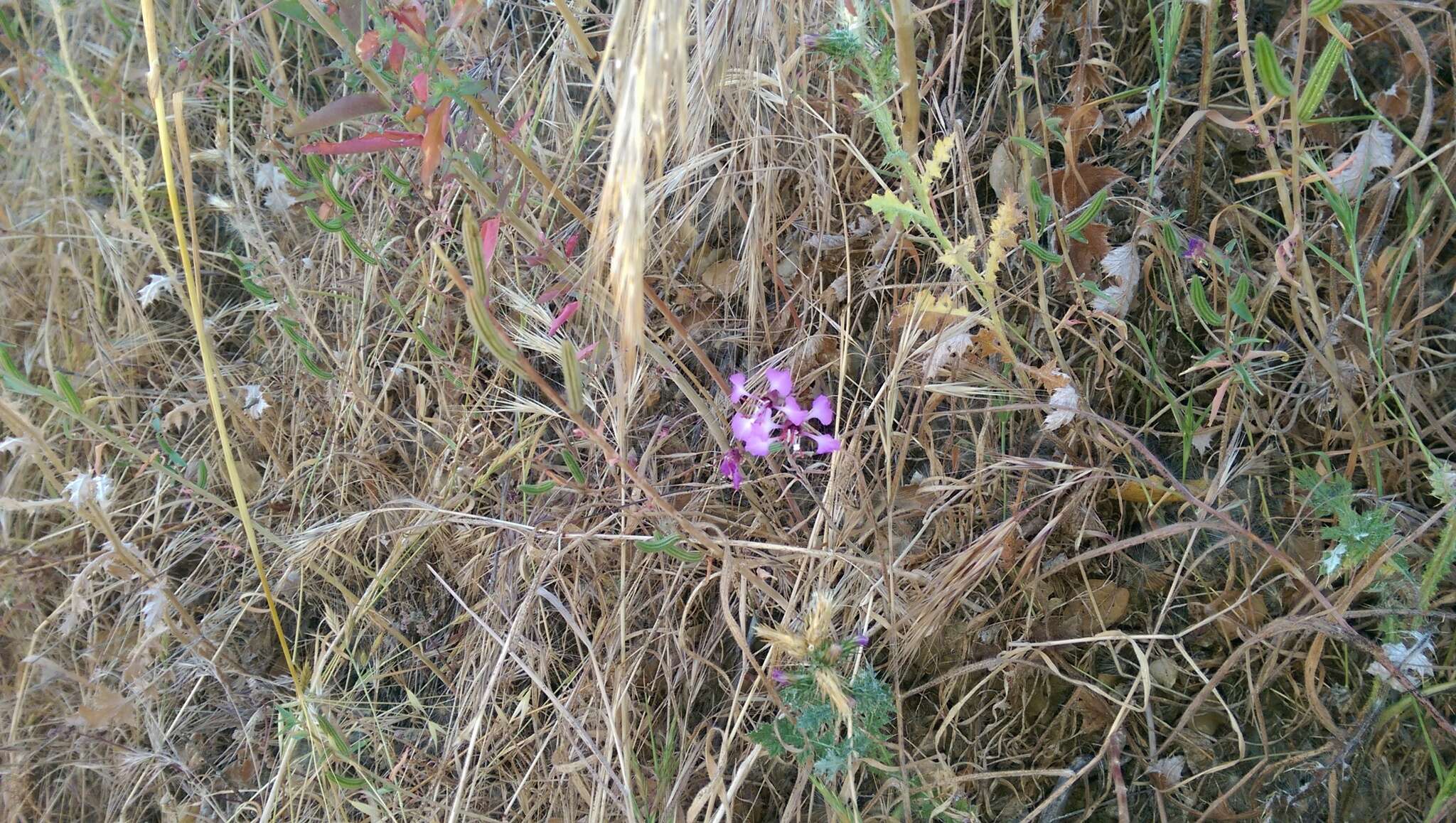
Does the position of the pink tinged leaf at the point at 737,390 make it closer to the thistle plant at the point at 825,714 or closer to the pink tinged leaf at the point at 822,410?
the pink tinged leaf at the point at 822,410

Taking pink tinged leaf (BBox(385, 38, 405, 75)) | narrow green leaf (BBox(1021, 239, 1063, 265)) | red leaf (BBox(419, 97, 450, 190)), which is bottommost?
narrow green leaf (BBox(1021, 239, 1063, 265))

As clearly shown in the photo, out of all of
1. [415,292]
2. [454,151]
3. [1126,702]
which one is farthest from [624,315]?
[415,292]

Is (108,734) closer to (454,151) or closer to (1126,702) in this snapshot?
(454,151)

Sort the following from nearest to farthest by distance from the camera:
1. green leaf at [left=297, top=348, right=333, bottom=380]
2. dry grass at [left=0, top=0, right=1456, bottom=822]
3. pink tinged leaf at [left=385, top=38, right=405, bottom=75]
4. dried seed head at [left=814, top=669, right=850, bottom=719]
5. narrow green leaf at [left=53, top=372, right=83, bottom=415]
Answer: dried seed head at [left=814, top=669, right=850, bottom=719] → pink tinged leaf at [left=385, top=38, right=405, bottom=75] → dry grass at [left=0, top=0, right=1456, bottom=822] → narrow green leaf at [left=53, top=372, right=83, bottom=415] → green leaf at [left=297, top=348, right=333, bottom=380]

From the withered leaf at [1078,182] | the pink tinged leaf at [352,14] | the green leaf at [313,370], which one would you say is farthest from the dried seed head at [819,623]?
the green leaf at [313,370]

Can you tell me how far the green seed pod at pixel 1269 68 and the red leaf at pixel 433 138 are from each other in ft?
2.56

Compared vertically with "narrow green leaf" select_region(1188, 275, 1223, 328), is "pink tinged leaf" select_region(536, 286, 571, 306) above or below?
below

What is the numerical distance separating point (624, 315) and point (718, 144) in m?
0.71

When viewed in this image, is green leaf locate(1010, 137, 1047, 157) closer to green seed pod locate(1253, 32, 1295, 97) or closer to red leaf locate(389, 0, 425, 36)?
green seed pod locate(1253, 32, 1295, 97)

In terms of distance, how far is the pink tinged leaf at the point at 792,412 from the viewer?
1.13m

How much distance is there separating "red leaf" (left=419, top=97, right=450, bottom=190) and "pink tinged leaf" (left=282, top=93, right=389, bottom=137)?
6cm

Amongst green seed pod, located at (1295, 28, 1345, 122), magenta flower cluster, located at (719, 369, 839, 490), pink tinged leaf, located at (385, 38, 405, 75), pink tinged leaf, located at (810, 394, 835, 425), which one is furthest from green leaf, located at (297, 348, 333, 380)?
green seed pod, located at (1295, 28, 1345, 122)

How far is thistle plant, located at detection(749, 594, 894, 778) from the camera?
3.08ft

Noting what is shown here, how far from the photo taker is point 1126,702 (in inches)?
42.8
